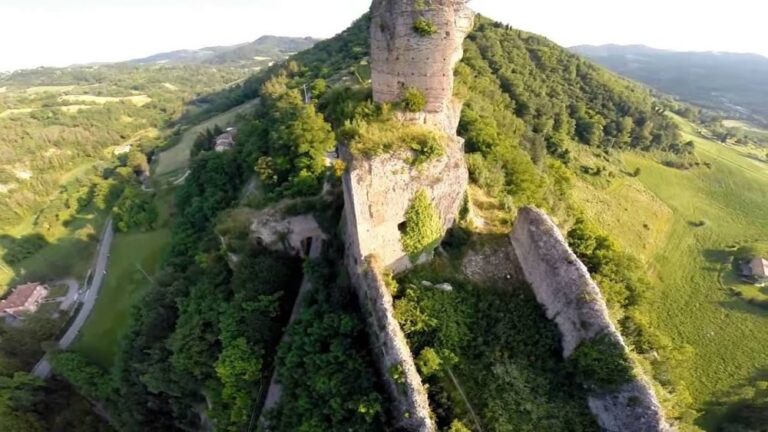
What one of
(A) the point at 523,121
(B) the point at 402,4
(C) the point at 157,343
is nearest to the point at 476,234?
(B) the point at 402,4

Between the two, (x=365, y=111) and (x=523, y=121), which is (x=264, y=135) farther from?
(x=523, y=121)

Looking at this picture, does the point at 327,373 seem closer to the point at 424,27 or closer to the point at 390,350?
the point at 390,350

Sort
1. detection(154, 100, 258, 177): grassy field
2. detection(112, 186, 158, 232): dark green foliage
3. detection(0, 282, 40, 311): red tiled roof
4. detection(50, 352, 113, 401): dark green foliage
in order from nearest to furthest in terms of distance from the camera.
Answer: detection(50, 352, 113, 401): dark green foliage → detection(0, 282, 40, 311): red tiled roof → detection(112, 186, 158, 232): dark green foliage → detection(154, 100, 258, 177): grassy field

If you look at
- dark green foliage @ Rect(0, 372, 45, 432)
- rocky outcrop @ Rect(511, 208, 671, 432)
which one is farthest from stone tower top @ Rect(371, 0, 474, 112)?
dark green foliage @ Rect(0, 372, 45, 432)

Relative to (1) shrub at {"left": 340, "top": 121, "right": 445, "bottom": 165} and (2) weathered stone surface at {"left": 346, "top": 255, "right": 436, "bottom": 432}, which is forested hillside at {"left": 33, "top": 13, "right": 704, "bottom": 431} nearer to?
(1) shrub at {"left": 340, "top": 121, "right": 445, "bottom": 165}

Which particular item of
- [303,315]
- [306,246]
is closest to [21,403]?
[306,246]
